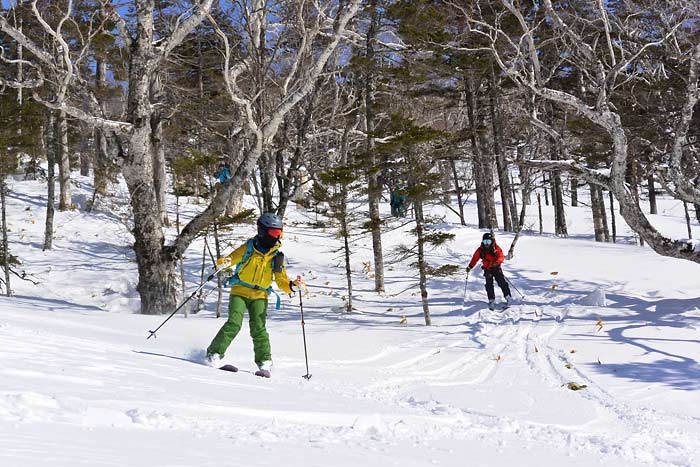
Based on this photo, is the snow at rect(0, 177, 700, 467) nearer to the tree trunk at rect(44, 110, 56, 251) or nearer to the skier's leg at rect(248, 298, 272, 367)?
the skier's leg at rect(248, 298, 272, 367)

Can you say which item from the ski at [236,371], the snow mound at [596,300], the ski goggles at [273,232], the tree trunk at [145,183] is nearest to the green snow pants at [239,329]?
the ski at [236,371]

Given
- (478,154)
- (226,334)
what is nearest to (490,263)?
(478,154)

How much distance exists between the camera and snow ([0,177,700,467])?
121 inches

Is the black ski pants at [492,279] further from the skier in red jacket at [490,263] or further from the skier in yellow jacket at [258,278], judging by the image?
the skier in yellow jacket at [258,278]

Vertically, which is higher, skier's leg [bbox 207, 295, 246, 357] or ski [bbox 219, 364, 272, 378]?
skier's leg [bbox 207, 295, 246, 357]

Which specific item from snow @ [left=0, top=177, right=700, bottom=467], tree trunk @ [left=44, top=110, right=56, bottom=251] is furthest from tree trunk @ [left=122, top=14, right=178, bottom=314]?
tree trunk @ [left=44, top=110, right=56, bottom=251]

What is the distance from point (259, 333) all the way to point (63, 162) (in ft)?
67.9

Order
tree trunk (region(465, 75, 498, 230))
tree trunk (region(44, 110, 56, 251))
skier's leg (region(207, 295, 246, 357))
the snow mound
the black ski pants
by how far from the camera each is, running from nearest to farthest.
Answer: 1. skier's leg (region(207, 295, 246, 357))
2. the snow mound
3. the black ski pants
4. tree trunk (region(465, 75, 498, 230))
5. tree trunk (region(44, 110, 56, 251))

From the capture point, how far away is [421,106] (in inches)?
940

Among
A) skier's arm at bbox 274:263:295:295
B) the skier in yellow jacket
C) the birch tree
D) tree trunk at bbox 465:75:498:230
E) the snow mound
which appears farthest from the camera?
tree trunk at bbox 465:75:498:230

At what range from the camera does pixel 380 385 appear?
Result: 661cm

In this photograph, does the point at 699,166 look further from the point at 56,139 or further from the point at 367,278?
the point at 56,139

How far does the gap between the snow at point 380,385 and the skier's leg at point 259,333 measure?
11.1 inches

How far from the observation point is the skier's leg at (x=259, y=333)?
253 inches
